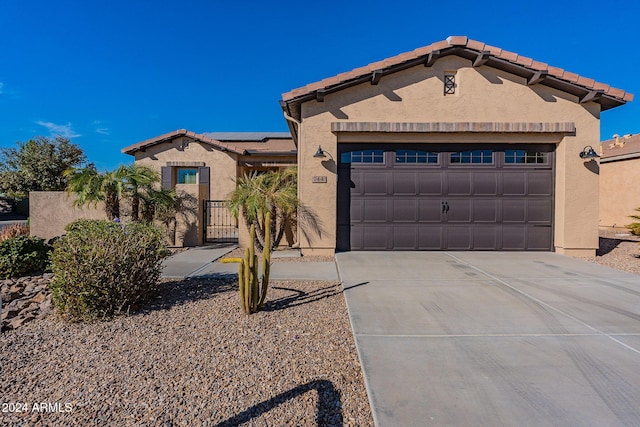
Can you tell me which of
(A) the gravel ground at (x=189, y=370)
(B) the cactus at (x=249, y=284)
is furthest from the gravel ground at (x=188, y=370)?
(B) the cactus at (x=249, y=284)

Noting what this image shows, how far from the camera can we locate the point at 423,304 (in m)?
4.66

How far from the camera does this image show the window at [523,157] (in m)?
8.92

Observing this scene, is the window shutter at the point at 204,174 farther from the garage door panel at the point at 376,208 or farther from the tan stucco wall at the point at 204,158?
the garage door panel at the point at 376,208

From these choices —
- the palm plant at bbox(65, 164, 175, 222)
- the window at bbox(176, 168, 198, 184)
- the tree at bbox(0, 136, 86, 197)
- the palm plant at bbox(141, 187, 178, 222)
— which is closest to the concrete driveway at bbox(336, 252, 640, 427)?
the palm plant at bbox(141, 187, 178, 222)

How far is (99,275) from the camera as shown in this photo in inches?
161

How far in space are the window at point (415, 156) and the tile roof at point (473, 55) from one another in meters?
2.20

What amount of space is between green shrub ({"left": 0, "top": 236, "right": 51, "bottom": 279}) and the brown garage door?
7.00m

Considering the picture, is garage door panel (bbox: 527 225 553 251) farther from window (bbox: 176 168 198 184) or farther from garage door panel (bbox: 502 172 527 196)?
window (bbox: 176 168 198 184)

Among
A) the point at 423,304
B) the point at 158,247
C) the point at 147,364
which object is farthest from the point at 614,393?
the point at 158,247

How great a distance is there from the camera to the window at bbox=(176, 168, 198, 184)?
619 inches

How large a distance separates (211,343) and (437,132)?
7.61 meters

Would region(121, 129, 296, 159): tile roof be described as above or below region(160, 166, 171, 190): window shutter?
above

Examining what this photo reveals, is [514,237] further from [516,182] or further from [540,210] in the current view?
[516,182]

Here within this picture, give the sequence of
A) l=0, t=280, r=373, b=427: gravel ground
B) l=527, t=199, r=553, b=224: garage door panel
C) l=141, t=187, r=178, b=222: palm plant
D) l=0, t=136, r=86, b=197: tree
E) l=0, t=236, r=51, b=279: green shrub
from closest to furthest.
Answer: l=0, t=280, r=373, b=427: gravel ground → l=0, t=236, r=51, b=279: green shrub → l=527, t=199, r=553, b=224: garage door panel → l=141, t=187, r=178, b=222: palm plant → l=0, t=136, r=86, b=197: tree
